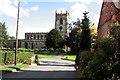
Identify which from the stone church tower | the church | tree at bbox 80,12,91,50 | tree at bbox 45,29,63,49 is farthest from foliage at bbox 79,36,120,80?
the church

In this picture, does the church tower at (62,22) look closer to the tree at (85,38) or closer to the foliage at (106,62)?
the tree at (85,38)

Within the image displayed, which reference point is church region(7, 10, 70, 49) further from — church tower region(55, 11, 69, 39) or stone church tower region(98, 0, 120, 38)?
stone church tower region(98, 0, 120, 38)

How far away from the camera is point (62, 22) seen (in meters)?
155

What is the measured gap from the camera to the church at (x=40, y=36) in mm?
153625

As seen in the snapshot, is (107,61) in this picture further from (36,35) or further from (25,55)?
(36,35)

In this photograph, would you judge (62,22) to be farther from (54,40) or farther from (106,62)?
(106,62)

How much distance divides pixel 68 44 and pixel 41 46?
145ft

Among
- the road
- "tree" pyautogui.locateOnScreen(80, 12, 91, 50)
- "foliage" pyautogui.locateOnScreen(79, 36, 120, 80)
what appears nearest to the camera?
"foliage" pyautogui.locateOnScreen(79, 36, 120, 80)

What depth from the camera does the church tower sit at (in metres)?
154

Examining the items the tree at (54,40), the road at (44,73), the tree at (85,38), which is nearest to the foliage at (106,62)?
the road at (44,73)

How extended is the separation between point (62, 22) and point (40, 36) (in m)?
17.8

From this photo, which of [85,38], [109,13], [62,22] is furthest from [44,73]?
[62,22]

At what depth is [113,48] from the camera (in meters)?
10.8

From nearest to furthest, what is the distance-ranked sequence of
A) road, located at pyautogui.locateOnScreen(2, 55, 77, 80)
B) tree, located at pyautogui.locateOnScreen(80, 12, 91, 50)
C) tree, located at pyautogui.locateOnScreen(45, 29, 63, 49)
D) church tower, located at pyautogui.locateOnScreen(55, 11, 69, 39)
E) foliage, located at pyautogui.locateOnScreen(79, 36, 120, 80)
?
foliage, located at pyautogui.locateOnScreen(79, 36, 120, 80) → road, located at pyautogui.locateOnScreen(2, 55, 77, 80) → tree, located at pyautogui.locateOnScreen(80, 12, 91, 50) → tree, located at pyautogui.locateOnScreen(45, 29, 63, 49) → church tower, located at pyautogui.locateOnScreen(55, 11, 69, 39)
